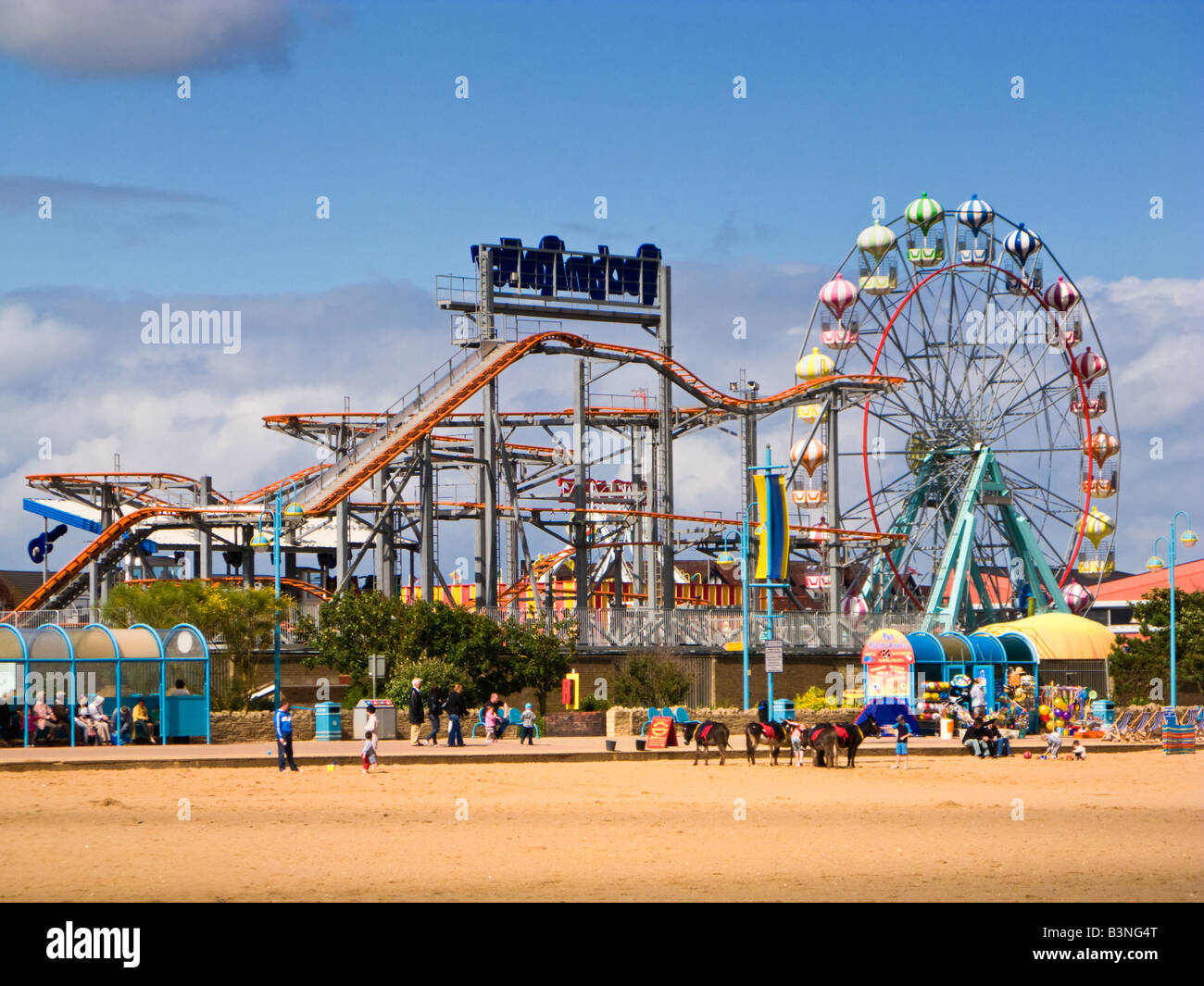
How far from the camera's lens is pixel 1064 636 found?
164ft

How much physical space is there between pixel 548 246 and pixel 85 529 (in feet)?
89.4

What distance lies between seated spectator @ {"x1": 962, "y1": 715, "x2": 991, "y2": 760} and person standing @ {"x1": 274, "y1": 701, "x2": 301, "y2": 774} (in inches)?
532

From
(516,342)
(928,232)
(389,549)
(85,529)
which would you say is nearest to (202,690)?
(516,342)

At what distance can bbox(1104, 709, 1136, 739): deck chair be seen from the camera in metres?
39.1

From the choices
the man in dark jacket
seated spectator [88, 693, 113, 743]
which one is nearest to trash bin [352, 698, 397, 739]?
Answer: the man in dark jacket

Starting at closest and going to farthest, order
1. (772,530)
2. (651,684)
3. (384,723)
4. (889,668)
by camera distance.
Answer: (384,723)
(889,668)
(772,530)
(651,684)

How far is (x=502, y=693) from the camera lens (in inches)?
1775

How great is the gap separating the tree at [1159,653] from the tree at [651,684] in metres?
13.9

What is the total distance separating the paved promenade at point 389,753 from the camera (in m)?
29.1

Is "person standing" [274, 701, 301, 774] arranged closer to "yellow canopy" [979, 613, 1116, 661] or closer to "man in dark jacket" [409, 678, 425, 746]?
"man in dark jacket" [409, 678, 425, 746]

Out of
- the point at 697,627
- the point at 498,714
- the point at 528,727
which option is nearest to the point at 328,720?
the point at 498,714

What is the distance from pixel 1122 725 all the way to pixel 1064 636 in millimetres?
11154

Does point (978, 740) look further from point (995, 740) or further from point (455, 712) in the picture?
point (455, 712)

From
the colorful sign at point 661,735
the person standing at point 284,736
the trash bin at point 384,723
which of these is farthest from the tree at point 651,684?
the person standing at point 284,736
